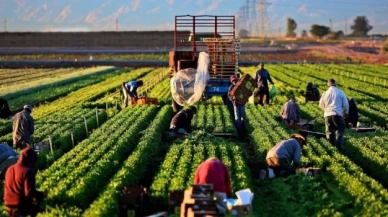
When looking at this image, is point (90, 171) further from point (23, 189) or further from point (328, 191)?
point (328, 191)

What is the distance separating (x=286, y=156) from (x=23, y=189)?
5856 mm

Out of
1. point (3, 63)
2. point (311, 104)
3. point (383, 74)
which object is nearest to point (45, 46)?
point (3, 63)

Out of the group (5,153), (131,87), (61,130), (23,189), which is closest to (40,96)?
(131,87)

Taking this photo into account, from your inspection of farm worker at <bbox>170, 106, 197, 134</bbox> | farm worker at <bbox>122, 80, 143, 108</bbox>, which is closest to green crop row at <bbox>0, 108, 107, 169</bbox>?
farm worker at <bbox>122, 80, 143, 108</bbox>

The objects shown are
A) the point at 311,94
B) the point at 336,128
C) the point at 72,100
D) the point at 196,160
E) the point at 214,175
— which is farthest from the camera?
the point at 72,100

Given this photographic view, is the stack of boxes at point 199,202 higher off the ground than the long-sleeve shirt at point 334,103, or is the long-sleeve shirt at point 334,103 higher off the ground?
the long-sleeve shirt at point 334,103

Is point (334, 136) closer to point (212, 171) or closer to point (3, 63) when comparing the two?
point (212, 171)

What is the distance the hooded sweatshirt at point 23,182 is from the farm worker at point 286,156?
5.42 m

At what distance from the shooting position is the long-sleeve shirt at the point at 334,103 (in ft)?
59.7

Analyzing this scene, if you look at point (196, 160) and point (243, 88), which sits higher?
point (243, 88)

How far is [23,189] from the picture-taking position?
39.0 feet

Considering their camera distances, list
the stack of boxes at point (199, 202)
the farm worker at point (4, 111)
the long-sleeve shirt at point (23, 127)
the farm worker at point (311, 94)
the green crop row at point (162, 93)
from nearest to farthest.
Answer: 1. the stack of boxes at point (199, 202)
2. the long-sleeve shirt at point (23, 127)
3. the farm worker at point (4, 111)
4. the farm worker at point (311, 94)
5. the green crop row at point (162, 93)

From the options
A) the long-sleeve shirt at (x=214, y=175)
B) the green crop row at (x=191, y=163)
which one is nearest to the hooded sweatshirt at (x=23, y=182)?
the green crop row at (x=191, y=163)

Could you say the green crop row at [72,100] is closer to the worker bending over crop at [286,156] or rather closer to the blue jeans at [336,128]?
the blue jeans at [336,128]
